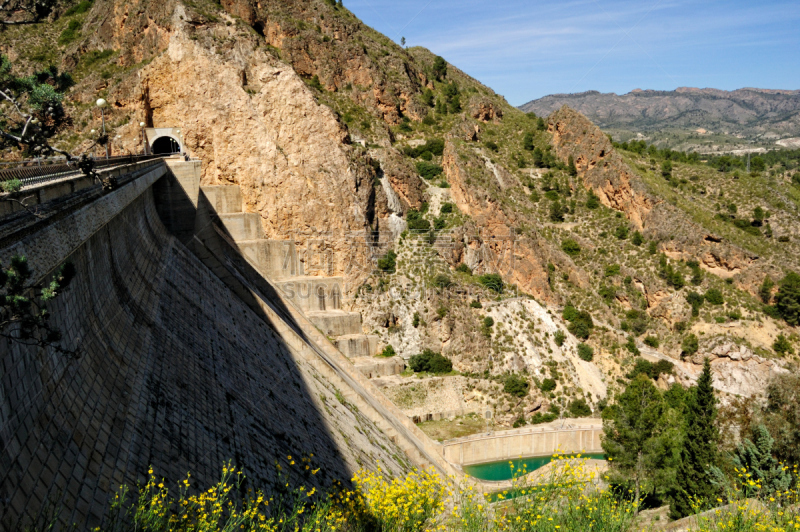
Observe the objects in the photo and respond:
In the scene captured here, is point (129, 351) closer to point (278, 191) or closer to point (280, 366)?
point (280, 366)

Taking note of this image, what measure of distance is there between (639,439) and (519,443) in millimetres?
8785

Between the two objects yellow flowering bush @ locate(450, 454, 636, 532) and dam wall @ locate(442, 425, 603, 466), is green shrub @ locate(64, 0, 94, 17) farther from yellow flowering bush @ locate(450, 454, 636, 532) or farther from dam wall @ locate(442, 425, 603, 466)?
yellow flowering bush @ locate(450, 454, 636, 532)

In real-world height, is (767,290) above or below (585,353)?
above

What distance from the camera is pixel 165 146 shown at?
145 ft

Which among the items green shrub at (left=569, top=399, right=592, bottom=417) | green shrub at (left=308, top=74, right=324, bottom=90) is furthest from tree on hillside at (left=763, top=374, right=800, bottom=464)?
green shrub at (left=308, top=74, right=324, bottom=90)

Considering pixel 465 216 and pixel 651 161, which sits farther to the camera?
pixel 651 161

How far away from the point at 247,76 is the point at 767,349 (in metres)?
50.1

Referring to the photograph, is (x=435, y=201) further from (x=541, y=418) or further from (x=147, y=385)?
(x=147, y=385)

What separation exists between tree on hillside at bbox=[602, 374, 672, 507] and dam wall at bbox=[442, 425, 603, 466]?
4.81 m

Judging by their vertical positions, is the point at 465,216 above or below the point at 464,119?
below

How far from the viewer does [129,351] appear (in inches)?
481

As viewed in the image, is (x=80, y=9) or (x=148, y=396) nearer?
(x=148, y=396)

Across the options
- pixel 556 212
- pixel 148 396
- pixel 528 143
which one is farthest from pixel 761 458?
pixel 528 143

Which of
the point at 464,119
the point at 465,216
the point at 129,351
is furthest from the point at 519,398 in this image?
the point at 464,119
